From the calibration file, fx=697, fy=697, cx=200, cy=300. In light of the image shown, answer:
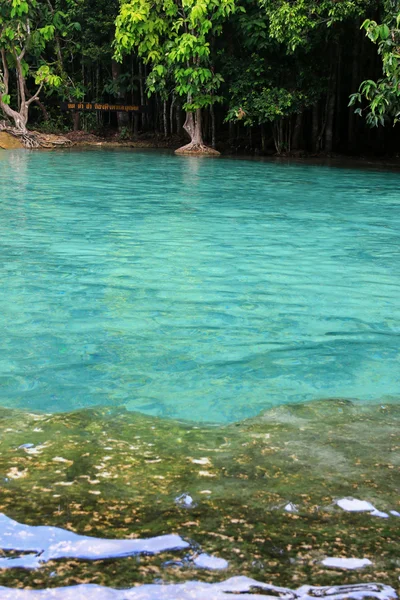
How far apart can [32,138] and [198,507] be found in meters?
22.0

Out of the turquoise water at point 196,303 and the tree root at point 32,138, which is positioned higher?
the tree root at point 32,138

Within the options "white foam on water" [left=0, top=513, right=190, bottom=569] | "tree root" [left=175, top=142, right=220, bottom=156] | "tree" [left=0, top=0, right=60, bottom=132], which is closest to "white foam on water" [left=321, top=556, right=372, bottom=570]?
"white foam on water" [left=0, top=513, right=190, bottom=569]

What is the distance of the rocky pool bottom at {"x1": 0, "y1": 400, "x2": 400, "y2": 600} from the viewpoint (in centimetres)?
174

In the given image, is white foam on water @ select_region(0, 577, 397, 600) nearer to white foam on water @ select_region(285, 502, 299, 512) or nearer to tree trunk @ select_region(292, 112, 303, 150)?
white foam on water @ select_region(285, 502, 299, 512)

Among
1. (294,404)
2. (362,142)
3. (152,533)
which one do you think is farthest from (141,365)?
(362,142)

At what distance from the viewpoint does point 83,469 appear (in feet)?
7.80

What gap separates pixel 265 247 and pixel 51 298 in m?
2.79

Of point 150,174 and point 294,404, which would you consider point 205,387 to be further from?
point 150,174

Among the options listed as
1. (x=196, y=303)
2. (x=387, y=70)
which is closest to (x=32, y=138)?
(x=387, y=70)

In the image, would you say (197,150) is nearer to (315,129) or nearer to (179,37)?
(179,37)

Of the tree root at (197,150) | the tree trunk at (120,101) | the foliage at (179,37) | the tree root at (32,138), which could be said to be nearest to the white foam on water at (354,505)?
the foliage at (179,37)

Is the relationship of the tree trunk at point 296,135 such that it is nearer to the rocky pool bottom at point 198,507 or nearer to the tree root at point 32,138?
the tree root at point 32,138

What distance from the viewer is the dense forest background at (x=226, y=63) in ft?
61.7

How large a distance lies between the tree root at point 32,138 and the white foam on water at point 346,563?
71.9 feet
